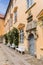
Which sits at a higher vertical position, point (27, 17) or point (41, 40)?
point (27, 17)

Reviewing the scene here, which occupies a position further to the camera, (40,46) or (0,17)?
(0,17)

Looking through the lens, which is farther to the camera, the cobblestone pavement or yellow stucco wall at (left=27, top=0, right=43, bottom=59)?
yellow stucco wall at (left=27, top=0, right=43, bottom=59)

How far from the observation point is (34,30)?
12711 mm

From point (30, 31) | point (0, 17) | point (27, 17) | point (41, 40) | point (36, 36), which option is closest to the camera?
point (41, 40)

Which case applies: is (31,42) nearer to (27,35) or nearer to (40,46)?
(27,35)

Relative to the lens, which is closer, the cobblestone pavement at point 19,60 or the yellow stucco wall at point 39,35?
the cobblestone pavement at point 19,60

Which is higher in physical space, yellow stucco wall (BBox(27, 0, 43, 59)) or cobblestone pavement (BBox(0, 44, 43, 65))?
yellow stucco wall (BBox(27, 0, 43, 59))

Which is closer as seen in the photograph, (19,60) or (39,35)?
(19,60)

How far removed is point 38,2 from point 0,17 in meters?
35.8

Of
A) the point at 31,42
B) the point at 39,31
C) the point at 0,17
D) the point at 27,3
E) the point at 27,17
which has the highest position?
the point at 0,17

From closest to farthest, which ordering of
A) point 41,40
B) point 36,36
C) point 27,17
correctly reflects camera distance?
point 41,40 → point 36,36 → point 27,17

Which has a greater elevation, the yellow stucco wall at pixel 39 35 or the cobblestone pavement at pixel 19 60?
the yellow stucco wall at pixel 39 35

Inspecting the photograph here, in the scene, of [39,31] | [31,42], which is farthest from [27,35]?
[39,31]

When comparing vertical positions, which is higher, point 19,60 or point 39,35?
point 39,35
